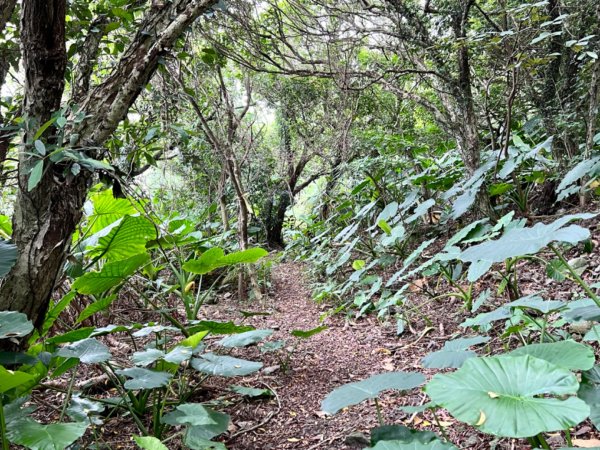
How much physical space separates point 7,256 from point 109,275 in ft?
1.35

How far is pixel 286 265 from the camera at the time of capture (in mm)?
5559

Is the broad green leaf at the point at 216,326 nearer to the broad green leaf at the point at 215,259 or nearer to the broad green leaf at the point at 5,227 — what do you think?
the broad green leaf at the point at 215,259

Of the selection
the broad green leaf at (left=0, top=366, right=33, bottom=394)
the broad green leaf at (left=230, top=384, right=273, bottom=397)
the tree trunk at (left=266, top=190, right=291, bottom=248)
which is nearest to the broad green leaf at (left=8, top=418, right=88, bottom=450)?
the broad green leaf at (left=0, top=366, right=33, bottom=394)

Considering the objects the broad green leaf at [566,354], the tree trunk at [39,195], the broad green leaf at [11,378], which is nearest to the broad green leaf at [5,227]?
the tree trunk at [39,195]

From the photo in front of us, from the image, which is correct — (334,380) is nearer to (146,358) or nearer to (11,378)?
(146,358)

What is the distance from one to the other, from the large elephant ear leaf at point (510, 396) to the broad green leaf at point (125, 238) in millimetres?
1347

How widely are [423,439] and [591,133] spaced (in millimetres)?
2324

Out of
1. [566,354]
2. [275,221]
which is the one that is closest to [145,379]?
[566,354]

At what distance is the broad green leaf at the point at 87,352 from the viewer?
1.15m

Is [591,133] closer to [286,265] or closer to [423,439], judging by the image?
[423,439]

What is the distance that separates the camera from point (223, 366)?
134 centimetres

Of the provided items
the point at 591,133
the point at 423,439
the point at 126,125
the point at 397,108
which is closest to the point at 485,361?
the point at 423,439

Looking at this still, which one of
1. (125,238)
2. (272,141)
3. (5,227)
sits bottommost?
(125,238)

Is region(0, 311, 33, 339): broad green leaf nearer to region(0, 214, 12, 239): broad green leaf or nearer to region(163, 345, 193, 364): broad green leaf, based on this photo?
region(163, 345, 193, 364): broad green leaf
